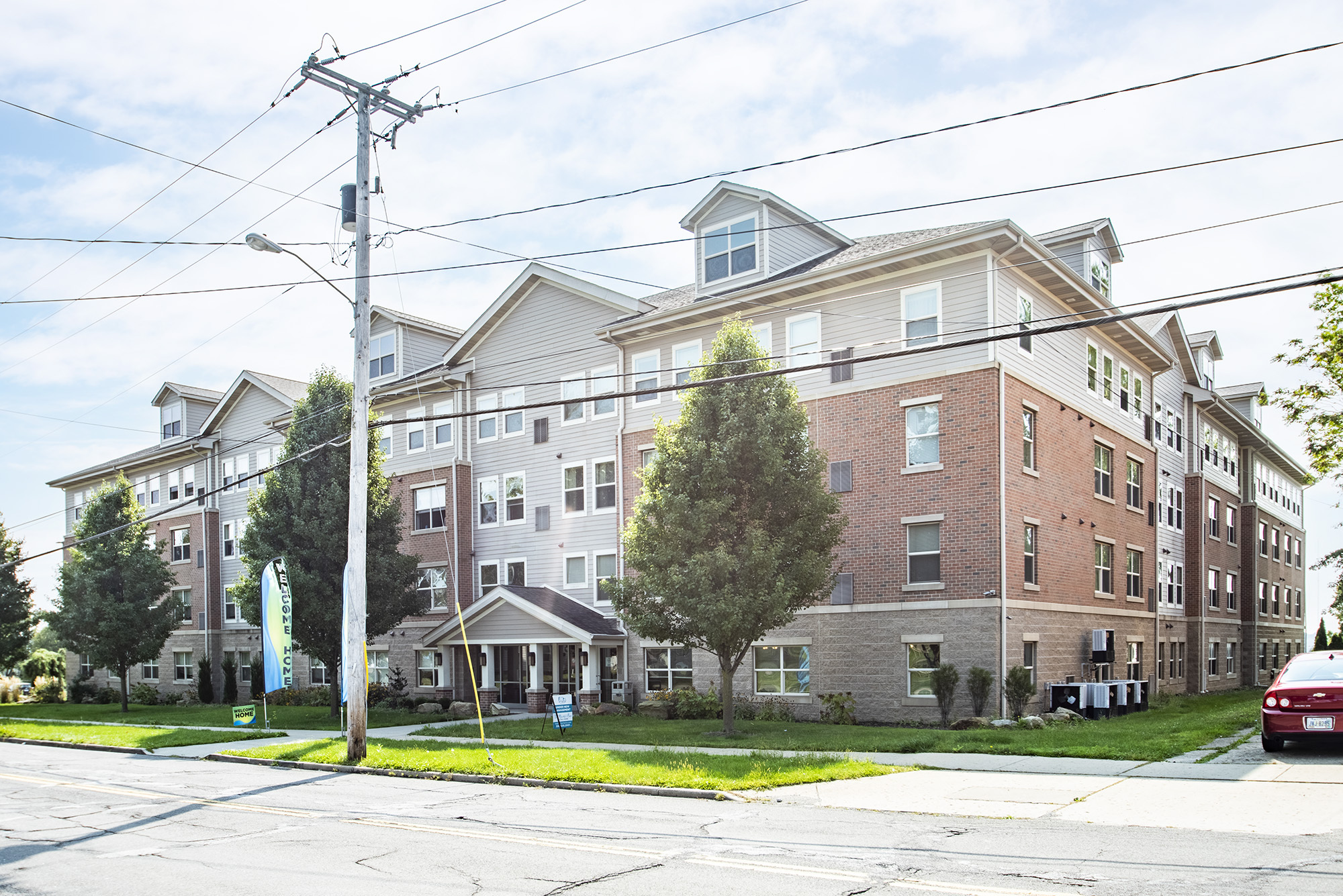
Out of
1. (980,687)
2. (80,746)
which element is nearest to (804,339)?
(980,687)

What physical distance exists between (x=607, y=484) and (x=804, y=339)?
7868 mm

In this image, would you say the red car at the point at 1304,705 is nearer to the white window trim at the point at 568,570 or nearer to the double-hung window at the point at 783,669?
the double-hung window at the point at 783,669

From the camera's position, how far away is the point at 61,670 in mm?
55781

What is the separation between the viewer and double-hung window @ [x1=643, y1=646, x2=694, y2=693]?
28109 millimetres

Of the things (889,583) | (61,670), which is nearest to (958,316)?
(889,583)

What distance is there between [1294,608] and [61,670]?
6428 centimetres

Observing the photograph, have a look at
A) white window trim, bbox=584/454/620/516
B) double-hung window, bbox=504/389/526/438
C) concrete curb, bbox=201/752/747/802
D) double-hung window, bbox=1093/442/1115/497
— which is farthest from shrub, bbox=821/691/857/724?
double-hung window, bbox=504/389/526/438

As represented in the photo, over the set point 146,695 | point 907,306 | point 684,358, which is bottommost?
point 146,695

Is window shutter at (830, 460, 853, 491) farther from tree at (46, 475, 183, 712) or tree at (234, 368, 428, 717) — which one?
tree at (46, 475, 183, 712)

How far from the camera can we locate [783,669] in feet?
85.4

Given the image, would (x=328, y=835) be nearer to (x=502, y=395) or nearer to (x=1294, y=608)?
(x=502, y=395)

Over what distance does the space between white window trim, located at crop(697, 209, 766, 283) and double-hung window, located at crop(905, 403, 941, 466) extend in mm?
6098

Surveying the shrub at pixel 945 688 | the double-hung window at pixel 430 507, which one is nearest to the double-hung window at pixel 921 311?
the shrub at pixel 945 688

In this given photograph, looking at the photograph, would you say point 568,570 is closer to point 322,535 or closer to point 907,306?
point 322,535
